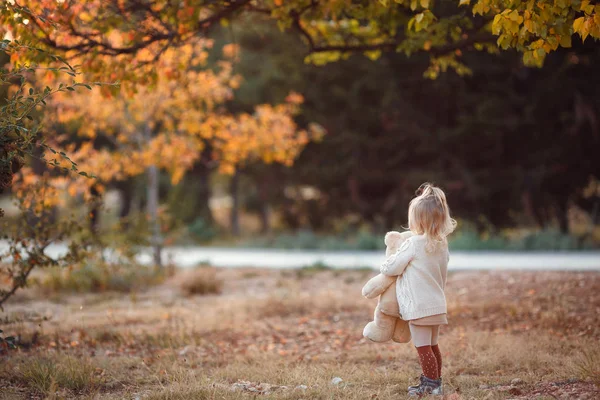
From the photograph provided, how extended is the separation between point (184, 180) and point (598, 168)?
13.2 meters

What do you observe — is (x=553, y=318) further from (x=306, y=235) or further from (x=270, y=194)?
(x=270, y=194)

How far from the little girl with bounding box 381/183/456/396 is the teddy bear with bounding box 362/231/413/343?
0.09 metres

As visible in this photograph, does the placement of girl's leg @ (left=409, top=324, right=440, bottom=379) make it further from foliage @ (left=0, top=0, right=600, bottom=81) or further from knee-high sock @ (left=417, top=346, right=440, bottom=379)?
foliage @ (left=0, top=0, right=600, bottom=81)

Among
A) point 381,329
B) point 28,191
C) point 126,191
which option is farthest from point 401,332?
point 126,191

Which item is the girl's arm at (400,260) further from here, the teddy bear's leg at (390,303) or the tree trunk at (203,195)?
the tree trunk at (203,195)

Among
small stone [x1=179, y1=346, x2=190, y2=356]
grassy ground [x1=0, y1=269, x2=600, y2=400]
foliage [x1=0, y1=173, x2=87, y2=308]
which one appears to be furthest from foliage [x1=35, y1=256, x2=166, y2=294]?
small stone [x1=179, y1=346, x2=190, y2=356]

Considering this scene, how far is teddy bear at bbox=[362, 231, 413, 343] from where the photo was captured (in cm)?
469

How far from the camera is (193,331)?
7105mm

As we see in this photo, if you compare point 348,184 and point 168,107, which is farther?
point 348,184

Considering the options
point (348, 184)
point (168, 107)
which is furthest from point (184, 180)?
point (168, 107)

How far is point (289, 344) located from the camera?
22.6 ft

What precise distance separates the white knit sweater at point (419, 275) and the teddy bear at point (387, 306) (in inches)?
4.9

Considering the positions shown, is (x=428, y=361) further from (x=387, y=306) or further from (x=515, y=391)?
(x=515, y=391)

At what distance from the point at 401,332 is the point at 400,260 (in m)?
0.63
